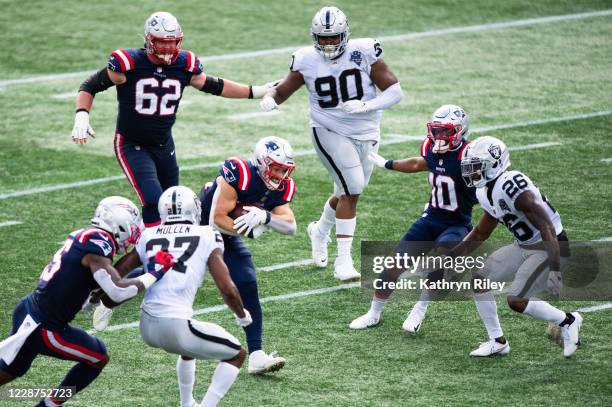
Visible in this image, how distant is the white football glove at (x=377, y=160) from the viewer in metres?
9.12

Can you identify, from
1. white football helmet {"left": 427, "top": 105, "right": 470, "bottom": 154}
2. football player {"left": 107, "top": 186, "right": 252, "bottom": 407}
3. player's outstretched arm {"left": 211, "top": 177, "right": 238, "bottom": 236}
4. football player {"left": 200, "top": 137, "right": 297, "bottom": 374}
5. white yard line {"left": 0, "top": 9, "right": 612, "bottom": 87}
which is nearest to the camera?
football player {"left": 107, "top": 186, "right": 252, "bottom": 407}

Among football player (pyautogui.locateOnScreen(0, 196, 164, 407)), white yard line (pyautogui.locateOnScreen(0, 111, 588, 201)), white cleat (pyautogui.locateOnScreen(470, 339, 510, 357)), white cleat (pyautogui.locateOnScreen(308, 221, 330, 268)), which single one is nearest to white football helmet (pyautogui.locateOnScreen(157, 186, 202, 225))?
football player (pyautogui.locateOnScreen(0, 196, 164, 407))

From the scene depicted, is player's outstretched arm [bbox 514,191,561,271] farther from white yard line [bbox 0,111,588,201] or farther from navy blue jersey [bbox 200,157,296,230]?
white yard line [bbox 0,111,588,201]

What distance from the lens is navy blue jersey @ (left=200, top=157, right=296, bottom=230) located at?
7.69 m

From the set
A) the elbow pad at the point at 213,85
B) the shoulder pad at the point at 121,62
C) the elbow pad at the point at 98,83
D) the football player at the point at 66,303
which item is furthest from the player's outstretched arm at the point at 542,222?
the elbow pad at the point at 98,83

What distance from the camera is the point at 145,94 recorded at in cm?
912

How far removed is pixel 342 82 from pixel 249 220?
2202 millimetres

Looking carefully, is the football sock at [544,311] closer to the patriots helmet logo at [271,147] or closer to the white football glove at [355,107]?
the patriots helmet logo at [271,147]

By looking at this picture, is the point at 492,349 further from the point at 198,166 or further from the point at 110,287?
the point at 198,166

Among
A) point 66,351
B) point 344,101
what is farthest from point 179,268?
point 344,101

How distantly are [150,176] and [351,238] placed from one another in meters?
1.69

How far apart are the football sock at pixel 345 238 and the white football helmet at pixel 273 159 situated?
1756 mm

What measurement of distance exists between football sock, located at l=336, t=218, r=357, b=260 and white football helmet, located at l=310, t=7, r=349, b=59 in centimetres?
133

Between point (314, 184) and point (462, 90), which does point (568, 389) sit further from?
point (462, 90)
